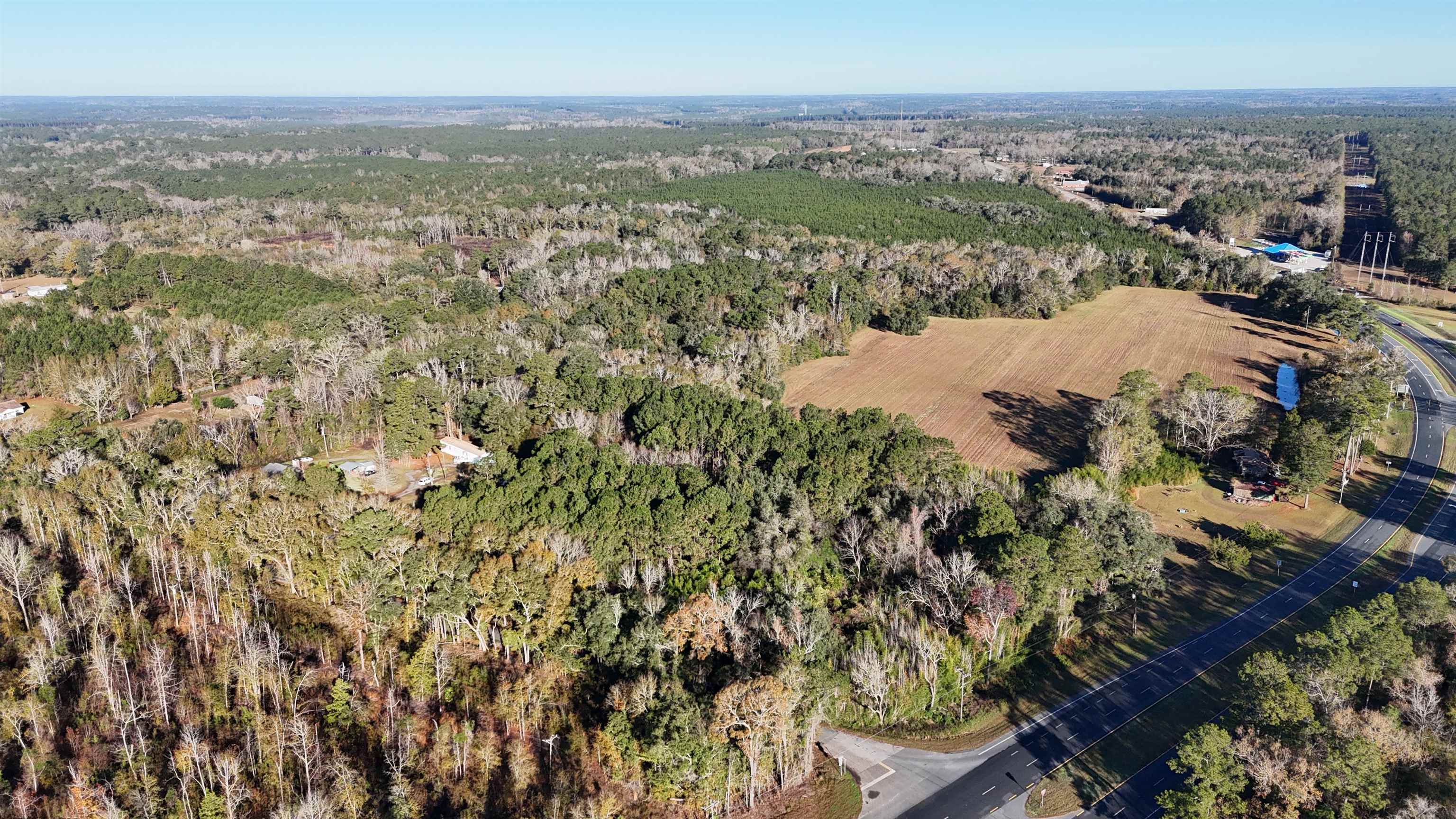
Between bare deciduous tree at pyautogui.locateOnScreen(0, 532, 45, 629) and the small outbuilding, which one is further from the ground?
bare deciduous tree at pyautogui.locateOnScreen(0, 532, 45, 629)

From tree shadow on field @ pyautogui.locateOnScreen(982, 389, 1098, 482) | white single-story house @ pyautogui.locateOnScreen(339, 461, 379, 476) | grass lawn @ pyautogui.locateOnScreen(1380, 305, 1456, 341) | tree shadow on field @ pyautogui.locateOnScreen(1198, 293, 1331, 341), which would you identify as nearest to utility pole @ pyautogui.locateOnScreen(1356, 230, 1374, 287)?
grass lawn @ pyautogui.locateOnScreen(1380, 305, 1456, 341)

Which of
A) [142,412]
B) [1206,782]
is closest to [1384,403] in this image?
[1206,782]

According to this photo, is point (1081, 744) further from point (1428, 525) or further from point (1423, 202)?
point (1423, 202)

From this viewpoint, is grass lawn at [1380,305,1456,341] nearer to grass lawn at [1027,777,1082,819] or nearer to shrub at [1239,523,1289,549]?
shrub at [1239,523,1289,549]

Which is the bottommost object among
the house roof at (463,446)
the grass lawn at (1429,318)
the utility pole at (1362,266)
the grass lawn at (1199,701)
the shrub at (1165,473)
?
the grass lawn at (1199,701)

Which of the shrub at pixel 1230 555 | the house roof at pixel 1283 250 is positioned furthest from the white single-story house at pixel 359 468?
the house roof at pixel 1283 250

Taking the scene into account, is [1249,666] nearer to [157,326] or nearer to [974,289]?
[974,289]

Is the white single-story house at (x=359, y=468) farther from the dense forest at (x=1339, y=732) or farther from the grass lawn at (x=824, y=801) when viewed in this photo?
the dense forest at (x=1339, y=732)
